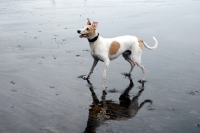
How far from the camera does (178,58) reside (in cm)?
1203

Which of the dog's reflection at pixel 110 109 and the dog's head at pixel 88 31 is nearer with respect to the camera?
the dog's reflection at pixel 110 109

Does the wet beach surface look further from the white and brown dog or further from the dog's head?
the dog's head

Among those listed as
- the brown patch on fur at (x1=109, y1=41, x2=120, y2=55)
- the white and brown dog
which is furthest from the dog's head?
the brown patch on fur at (x1=109, y1=41, x2=120, y2=55)

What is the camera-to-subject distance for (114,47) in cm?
902

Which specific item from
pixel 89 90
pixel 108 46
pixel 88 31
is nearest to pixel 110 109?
pixel 89 90

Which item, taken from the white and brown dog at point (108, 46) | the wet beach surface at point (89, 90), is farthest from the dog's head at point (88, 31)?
the wet beach surface at point (89, 90)

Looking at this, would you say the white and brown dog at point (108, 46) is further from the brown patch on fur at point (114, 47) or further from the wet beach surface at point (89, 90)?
the wet beach surface at point (89, 90)

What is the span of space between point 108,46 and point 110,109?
2.24 m

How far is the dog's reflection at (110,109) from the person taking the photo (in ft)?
22.3

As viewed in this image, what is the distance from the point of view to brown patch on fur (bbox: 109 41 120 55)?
898cm

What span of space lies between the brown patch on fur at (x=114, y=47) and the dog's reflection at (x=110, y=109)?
1.33m

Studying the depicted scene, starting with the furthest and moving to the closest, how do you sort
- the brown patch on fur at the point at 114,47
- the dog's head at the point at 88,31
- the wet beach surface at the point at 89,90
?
the brown patch on fur at the point at 114,47 → the dog's head at the point at 88,31 → the wet beach surface at the point at 89,90

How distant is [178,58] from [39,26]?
11263mm

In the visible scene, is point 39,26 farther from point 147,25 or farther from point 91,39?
point 91,39
